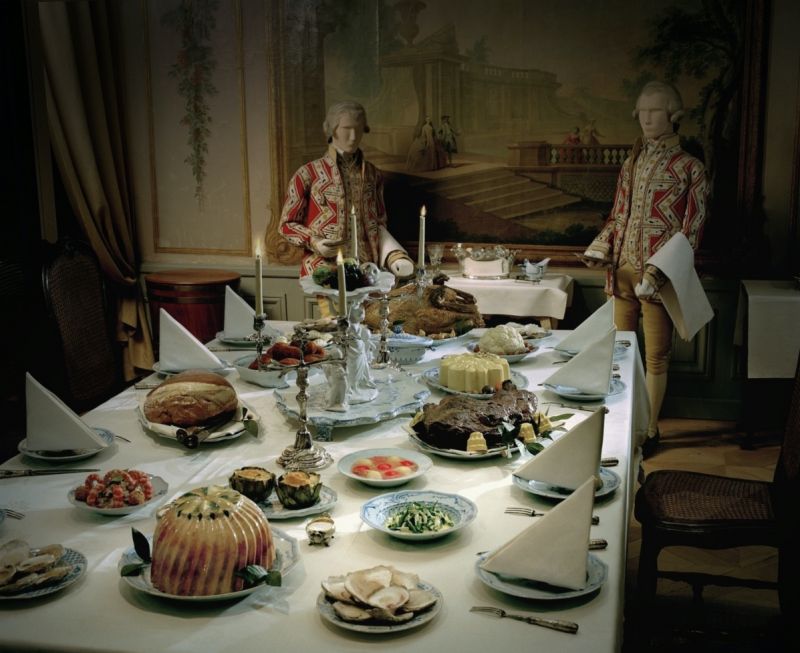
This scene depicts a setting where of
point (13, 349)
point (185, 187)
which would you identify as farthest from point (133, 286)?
point (13, 349)

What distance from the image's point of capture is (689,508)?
2.45 meters

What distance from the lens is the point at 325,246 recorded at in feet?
13.8

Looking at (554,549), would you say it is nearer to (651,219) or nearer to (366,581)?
(366,581)

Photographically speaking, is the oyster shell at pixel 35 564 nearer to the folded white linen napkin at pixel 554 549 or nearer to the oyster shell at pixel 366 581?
the oyster shell at pixel 366 581

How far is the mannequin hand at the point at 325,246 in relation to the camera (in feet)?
13.7

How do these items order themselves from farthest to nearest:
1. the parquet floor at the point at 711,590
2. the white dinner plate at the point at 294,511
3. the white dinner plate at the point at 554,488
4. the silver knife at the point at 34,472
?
1. the parquet floor at the point at 711,590
2. the silver knife at the point at 34,472
3. the white dinner plate at the point at 554,488
4. the white dinner plate at the point at 294,511

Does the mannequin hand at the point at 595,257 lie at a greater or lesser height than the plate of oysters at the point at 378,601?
greater

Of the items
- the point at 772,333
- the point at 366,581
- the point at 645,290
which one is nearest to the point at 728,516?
the point at 366,581

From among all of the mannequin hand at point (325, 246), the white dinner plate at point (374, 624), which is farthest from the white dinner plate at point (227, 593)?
the mannequin hand at point (325, 246)

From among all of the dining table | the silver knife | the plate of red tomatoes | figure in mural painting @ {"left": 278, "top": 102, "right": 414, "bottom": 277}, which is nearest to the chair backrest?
the dining table

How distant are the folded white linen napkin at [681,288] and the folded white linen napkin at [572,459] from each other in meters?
2.28

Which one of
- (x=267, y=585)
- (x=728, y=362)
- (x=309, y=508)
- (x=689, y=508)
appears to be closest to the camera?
(x=267, y=585)

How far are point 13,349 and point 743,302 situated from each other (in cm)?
341

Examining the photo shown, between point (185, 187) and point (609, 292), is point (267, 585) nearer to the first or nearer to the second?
point (609, 292)
